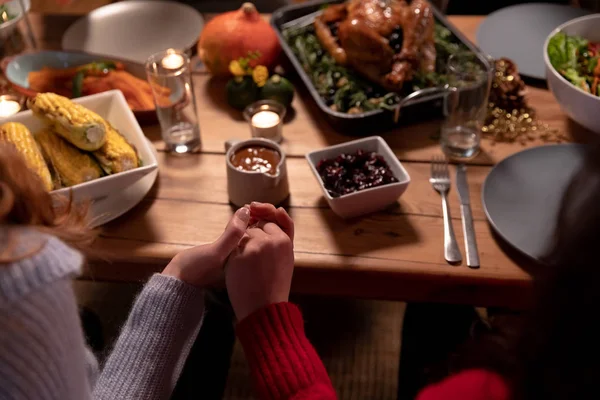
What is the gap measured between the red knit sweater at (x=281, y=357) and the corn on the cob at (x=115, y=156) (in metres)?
0.36

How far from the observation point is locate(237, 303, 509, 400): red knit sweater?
2.82ft

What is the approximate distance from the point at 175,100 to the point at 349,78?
1.31ft

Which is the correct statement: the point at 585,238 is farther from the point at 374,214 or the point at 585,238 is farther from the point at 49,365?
the point at 374,214

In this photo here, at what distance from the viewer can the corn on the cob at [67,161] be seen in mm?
1018

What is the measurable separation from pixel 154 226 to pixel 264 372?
360 mm

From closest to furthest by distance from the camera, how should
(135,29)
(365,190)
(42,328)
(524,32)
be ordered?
1. (42,328)
2. (365,190)
3. (524,32)
4. (135,29)

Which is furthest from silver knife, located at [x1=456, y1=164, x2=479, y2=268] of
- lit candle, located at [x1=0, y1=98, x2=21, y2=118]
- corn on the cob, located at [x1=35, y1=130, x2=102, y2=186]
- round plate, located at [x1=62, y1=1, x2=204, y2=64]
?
lit candle, located at [x1=0, y1=98, x2=21, y2=118]

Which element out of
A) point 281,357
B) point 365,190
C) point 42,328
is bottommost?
point 281,357

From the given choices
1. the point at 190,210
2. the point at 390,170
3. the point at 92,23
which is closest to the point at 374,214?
the point at 390,170

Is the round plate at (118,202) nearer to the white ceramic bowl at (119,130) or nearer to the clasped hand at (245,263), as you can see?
the white ceramic bowl at (119,130)

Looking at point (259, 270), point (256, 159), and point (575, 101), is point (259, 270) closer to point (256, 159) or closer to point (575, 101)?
point (256, 159)

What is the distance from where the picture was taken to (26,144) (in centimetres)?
102

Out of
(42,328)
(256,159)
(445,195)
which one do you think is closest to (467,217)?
(445,195)

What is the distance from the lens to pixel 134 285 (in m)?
1.10
